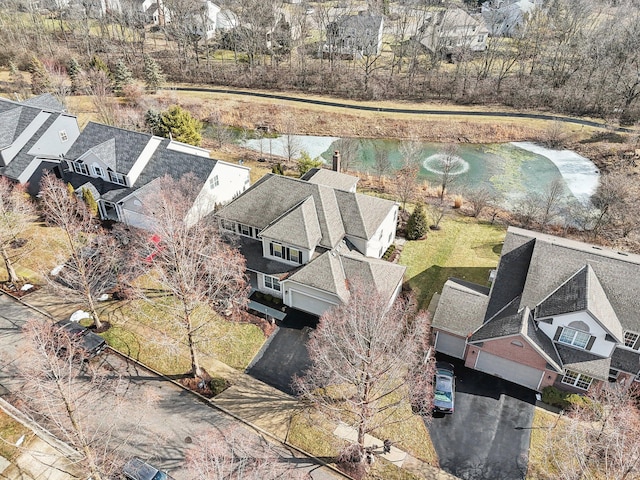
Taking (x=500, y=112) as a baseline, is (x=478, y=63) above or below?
above

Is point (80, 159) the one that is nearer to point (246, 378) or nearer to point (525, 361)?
point (246, 378)

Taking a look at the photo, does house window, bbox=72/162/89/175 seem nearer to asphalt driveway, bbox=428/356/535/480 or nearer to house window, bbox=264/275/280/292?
house window, bbox=264/275/280/292

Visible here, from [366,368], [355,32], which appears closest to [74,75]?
[355,32]

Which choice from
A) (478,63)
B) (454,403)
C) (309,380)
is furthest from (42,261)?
(478,63)

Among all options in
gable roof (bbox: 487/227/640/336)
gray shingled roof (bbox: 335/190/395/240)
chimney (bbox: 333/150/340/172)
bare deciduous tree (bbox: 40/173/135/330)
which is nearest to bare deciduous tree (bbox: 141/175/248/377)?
bare deciduous tree (bbox: 40/173/135/330)

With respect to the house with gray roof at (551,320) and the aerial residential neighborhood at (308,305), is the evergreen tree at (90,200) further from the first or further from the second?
the house with gray roof at (551,320)

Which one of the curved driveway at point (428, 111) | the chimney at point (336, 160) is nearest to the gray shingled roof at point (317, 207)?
the chimney at point (336, 160)

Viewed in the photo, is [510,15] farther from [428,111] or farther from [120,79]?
[120,79]
